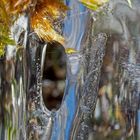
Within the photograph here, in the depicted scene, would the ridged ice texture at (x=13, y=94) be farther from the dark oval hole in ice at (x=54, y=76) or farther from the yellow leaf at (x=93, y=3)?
the yellow leaf at (x=93, y=3)

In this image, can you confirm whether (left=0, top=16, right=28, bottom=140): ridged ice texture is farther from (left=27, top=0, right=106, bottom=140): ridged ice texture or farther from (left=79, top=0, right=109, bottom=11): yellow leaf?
(left=79, top=0, right=109, bottom=11): yellow leaf

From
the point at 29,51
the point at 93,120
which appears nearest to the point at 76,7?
the point at 29,51

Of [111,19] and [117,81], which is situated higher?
[111,19]

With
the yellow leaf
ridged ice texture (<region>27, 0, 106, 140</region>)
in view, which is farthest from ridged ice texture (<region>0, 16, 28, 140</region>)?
Answer: the yellow leaf

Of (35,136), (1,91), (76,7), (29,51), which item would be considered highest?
(76,7)

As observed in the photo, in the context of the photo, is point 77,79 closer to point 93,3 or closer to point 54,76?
point 54,76

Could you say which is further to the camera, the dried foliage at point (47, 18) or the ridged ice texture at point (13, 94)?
the ridged ice texture at point (13, 94)

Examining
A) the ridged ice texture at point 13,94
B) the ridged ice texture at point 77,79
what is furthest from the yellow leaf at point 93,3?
the ridged ice texture at point 13,94

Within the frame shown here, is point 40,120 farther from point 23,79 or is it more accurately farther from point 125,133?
point 125,133

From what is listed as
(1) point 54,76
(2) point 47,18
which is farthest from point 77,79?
(2) point 47,18
